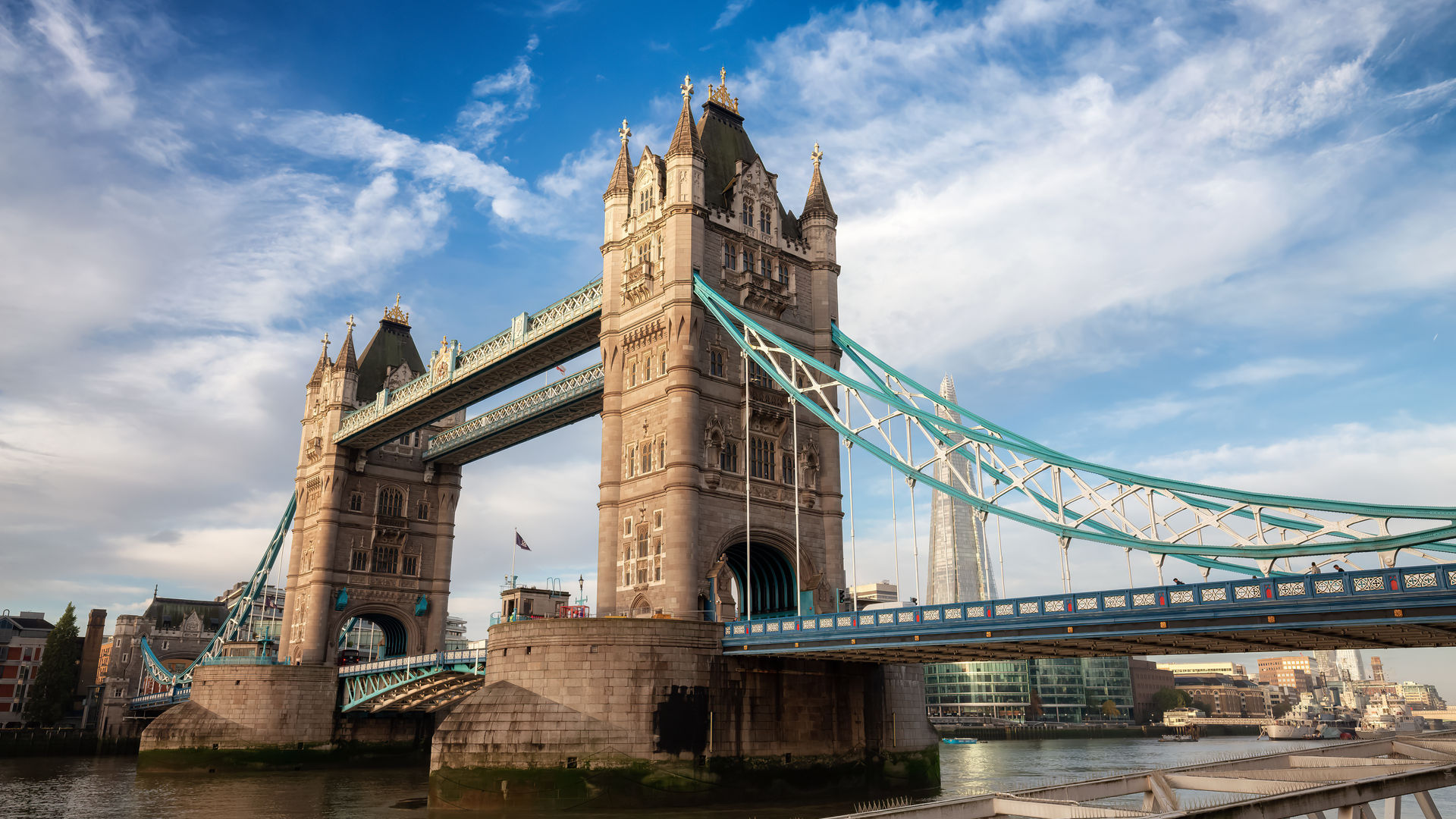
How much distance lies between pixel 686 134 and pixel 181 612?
10059cm

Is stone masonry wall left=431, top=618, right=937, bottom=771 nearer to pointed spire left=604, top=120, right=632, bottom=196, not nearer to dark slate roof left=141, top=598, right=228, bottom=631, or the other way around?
pointed spire left=604, top=120, right=632, bottom=196

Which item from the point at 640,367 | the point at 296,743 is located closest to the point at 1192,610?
the point at 640,367

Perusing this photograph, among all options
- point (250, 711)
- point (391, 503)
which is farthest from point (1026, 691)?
point (250, 711)

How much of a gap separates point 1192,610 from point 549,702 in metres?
21.8

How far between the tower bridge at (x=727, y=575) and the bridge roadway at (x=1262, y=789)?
10.8 metres

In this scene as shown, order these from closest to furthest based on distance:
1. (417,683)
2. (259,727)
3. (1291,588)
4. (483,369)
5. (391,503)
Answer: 1. (1291,588)
2. (417,683)
3. (483,369)
4. (259,727)
5. (391,503)

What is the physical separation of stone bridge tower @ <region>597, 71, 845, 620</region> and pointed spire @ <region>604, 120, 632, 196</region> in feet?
0.27

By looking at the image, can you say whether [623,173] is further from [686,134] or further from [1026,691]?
[1026,691]

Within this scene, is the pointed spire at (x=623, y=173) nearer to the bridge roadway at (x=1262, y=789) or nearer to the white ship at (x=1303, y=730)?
the bridge roadway at (x=1262, y=789)

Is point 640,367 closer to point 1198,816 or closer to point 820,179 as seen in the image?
point 820,179

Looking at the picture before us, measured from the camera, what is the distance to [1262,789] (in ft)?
41.7

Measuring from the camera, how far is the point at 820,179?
5256 centimetres

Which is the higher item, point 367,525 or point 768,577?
point 367,525

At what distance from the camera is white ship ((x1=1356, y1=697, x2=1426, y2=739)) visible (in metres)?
121
